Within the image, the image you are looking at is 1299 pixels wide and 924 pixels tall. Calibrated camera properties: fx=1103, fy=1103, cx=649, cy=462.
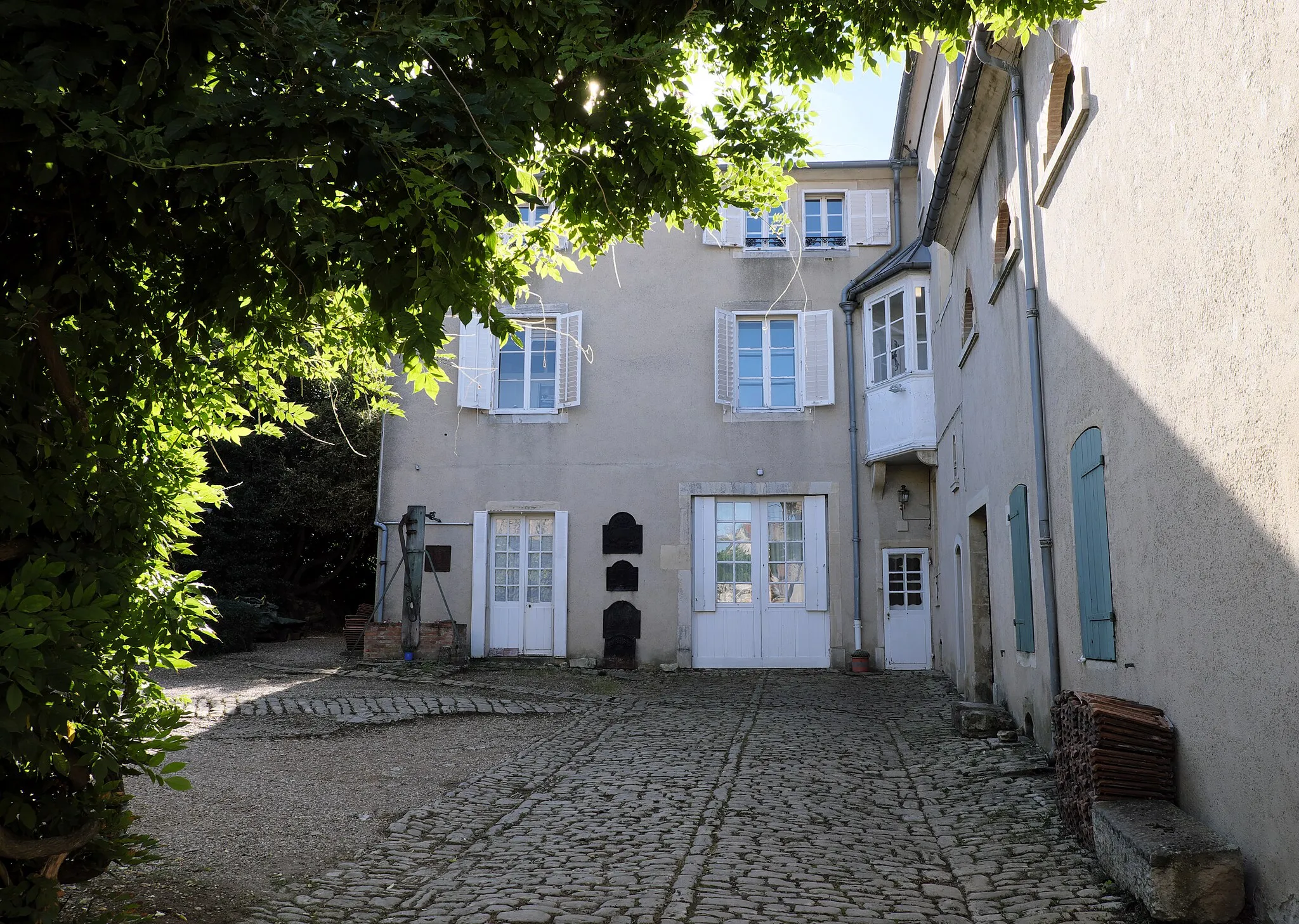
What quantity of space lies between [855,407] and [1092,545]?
9.20 meters

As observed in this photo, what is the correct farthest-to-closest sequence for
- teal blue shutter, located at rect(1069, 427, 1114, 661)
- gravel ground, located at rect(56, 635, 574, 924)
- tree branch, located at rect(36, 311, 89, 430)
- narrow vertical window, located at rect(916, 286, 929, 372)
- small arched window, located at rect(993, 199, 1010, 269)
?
narrow vertical window, located at rect(916, 286, 929, 372), small arched window, located at rect(993, 199, 1010, 269), teal blue shutter, located at rect(1069, 427, 1114, 661), gravel ground, located at rect(56, 635, 574, 924), tree branch, located at rect(36, 311, 89, 430)

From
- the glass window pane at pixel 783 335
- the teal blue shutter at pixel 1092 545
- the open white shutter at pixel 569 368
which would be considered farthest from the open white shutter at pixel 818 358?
the teal blue shutter at pixel 1092 545

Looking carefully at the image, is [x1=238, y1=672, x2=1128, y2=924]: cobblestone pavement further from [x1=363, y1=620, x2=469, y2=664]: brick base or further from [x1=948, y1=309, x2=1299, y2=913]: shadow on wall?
[x1=363, y1=620, x2=469, y2=664]: brick base

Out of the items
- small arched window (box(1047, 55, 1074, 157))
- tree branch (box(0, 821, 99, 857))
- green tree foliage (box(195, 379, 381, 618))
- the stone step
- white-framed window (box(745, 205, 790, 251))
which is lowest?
the stone step

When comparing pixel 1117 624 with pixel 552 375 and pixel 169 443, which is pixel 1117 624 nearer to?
pixel 169 443

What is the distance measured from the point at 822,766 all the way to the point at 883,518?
7.92 metres

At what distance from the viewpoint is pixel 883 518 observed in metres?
14.8

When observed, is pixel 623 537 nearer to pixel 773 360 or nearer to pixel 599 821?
pixel 773 360

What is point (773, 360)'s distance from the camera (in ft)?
51.0

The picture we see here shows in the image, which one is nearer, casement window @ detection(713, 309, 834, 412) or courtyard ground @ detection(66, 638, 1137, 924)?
courtyard ground @ detection(66, 638, 1137, 924)

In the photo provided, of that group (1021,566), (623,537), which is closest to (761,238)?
(623,537)

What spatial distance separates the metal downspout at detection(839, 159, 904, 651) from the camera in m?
14.8

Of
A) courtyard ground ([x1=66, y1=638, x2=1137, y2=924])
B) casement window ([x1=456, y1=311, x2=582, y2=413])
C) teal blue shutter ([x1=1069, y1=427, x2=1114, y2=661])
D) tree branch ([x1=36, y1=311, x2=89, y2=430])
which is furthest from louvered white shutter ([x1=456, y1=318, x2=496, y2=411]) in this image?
tree branch ([x1=36, y1=311, x2=89, y2=430])

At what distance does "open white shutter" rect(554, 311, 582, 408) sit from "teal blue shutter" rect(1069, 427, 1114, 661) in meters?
9.74
